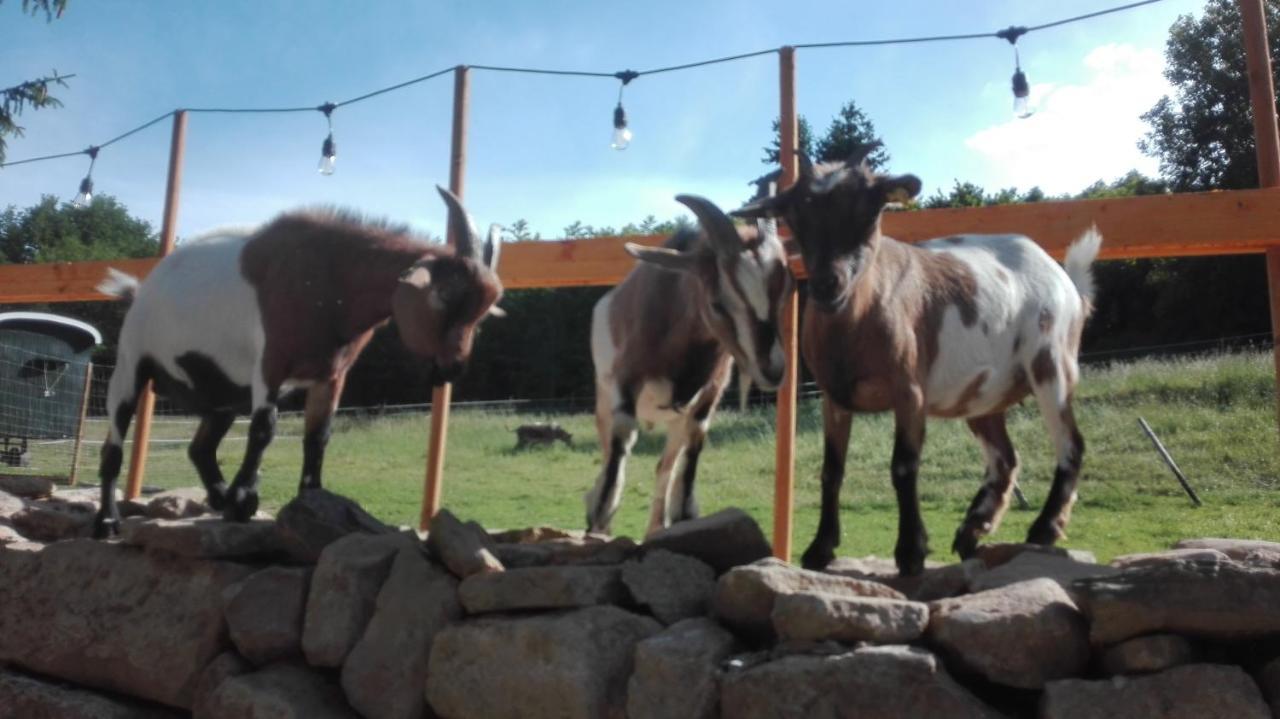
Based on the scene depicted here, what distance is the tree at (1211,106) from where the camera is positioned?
10.2 meters

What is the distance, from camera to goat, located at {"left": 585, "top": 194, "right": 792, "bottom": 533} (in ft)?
12.9

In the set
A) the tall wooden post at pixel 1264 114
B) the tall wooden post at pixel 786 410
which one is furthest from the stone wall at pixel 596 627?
the tall wooden post at pixel 1264 114

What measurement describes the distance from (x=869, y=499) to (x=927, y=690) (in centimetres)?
473

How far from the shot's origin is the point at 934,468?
7.87m

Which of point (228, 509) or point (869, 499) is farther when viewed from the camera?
point (869, 499)

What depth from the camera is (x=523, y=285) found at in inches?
215

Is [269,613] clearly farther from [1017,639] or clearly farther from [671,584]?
[1017,639]

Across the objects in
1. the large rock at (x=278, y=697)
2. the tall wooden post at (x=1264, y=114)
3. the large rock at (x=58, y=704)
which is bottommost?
the large rock at (x=58, y=704)

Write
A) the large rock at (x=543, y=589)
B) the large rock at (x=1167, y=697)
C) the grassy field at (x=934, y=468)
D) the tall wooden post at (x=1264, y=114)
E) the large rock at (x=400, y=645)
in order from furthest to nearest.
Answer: the grassy field at (x=934, y=468) < the tall wooden post at (x=1264, y=114) < the large rock at (x=400, y=645) < the large rock at (x=543, y=589) < the large rock at (x=1167, y=697)

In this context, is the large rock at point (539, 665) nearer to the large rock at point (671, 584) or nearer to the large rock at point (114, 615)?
the large rock at point (671, 584)

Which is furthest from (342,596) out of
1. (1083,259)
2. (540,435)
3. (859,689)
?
(540,435)

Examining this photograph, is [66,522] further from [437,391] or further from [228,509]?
[437,391]

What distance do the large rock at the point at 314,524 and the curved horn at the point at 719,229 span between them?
6.12 feet

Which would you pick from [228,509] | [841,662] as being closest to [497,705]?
[841,662]
